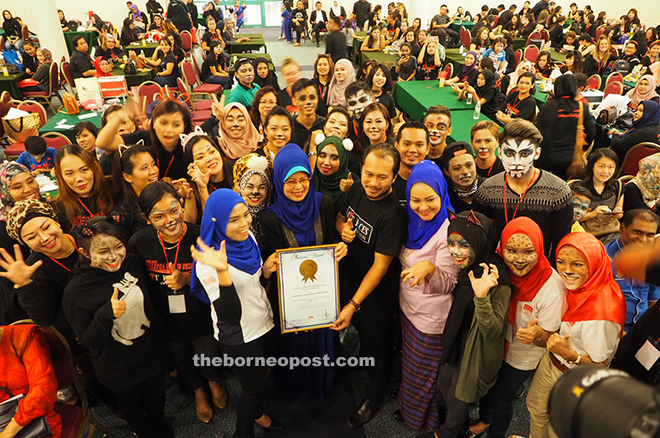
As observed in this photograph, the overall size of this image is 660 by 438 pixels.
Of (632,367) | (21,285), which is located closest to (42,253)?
(21,285)

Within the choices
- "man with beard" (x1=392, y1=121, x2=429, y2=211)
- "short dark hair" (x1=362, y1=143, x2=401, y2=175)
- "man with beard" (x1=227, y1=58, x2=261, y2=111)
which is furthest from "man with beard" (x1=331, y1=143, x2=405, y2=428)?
"man with beard" (x1=227, y1=58, x2=261, y2=111)

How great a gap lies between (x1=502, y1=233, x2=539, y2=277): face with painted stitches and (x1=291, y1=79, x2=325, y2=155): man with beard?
214 cm

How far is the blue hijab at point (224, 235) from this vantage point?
1986 mm

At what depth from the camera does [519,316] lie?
6.93 ft

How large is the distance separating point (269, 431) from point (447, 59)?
10.0 meters

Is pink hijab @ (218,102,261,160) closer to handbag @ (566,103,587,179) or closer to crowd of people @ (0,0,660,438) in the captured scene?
crowd of people @ (0,0,660,438)

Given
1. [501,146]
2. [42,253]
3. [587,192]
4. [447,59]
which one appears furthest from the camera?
[447,59]

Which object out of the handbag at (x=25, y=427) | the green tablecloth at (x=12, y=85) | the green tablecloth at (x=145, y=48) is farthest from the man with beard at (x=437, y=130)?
the green tablecloth at (x=145, y=48)

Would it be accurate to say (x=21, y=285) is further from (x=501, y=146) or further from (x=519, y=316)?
(x=501, y=146)

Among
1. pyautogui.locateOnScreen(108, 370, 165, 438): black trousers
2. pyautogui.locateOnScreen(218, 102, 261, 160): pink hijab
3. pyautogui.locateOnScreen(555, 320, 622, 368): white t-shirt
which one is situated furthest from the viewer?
pyautogui.locateOnScreen(218, 102, 261, 160): pink hijab

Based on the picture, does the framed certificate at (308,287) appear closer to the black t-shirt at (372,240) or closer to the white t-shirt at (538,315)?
the black t-shirt at (372,240)

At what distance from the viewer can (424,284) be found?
2.26 meters

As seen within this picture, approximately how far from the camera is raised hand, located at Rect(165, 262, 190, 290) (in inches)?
88.7

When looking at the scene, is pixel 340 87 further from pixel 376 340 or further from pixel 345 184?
pixel 376 340
